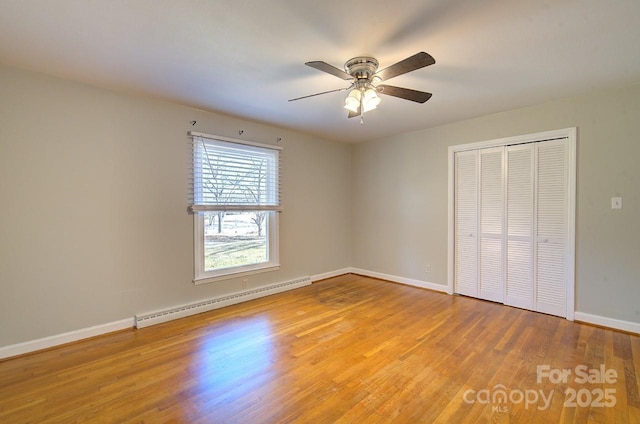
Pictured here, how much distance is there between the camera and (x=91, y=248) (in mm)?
2795

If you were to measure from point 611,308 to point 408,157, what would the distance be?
2.95 m

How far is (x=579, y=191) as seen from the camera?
3107 millimetres

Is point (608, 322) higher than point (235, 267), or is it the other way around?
point (235, 267)

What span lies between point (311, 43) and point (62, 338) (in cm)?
337

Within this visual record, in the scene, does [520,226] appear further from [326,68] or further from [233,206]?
[233,206]

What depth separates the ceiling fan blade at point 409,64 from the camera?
5.82 feet

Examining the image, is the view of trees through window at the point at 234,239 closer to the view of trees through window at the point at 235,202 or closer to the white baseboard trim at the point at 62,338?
the view of trees through window at the point at 235,202

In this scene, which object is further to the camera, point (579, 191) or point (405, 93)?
point (579, 191)

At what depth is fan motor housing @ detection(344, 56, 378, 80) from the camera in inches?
88.2

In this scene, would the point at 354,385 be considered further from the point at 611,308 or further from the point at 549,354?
the point at 611,308

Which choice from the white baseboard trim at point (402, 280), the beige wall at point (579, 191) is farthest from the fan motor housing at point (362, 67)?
the white baseboard trim at point (402, 280)

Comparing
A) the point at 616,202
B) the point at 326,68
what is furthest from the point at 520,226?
the point at 326,68

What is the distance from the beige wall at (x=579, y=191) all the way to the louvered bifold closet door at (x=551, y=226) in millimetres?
135

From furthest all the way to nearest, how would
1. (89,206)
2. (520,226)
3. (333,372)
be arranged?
(520,226)
(89,206)
(333,372)
